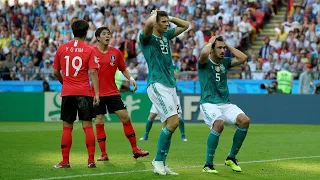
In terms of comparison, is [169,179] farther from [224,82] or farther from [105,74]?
[105,74]

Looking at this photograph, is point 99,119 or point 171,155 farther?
point 171,155

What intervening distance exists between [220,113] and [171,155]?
9.49ft

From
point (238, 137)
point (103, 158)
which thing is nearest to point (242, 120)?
point (238, 137)

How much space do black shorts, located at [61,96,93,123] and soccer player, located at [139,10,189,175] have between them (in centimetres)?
113

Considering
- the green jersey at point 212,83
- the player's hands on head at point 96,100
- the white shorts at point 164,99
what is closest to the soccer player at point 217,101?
the green jersey at point 212,83

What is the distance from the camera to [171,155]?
606 inches

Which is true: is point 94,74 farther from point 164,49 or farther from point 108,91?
point 108,91

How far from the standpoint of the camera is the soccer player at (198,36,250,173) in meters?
12.7

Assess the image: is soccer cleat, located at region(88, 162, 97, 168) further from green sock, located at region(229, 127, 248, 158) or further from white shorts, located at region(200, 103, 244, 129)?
green sock, located at region(229, 127, 248, 158)

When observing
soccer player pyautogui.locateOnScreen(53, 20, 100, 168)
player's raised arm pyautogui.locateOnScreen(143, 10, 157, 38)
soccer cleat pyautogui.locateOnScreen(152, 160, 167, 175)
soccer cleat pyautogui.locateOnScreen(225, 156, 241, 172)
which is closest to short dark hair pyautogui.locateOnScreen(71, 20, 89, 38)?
soccer player pyautogui.locateOnScreen(53, 20, 100, 168)

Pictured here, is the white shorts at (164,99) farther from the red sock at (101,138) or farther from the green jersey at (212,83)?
the red sock at (101,138)

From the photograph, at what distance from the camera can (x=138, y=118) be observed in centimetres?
2905

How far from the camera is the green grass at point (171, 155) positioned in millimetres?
12156

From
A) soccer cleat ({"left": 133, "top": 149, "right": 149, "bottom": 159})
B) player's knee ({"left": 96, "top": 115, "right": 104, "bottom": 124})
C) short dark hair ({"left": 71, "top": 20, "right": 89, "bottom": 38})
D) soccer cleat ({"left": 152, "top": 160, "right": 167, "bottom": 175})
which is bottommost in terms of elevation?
soccer cleat ({"left": 133, "top": 149, "right": 149, "bottom": 159})
